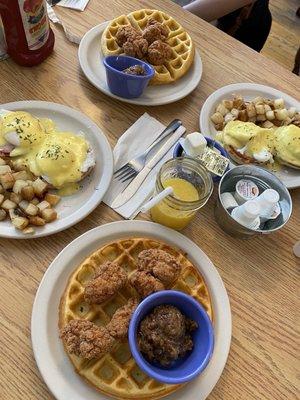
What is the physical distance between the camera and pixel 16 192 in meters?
1.07

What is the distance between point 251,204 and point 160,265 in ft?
0.92

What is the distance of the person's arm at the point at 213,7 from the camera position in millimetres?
1744

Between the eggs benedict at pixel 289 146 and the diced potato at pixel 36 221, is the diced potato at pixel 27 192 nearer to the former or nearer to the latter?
the diced potato at pixel 36 221

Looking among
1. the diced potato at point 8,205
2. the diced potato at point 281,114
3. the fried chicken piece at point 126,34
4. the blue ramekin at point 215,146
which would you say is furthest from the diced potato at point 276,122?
the diced potato at point 8,205

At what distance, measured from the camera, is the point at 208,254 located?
43.9 inches

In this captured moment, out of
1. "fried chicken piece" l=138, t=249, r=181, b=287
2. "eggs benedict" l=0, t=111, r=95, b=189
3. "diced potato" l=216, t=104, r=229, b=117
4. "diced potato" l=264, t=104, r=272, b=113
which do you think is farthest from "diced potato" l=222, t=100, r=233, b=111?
"fried chicken piece" l=138, t=249, r=181, b=287

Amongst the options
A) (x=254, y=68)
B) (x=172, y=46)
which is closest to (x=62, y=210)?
(x=172, y=46)

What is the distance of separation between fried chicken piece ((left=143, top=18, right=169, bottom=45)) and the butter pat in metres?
0.45

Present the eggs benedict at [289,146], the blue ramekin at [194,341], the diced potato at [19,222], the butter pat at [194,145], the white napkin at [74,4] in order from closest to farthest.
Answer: the blue ramekin at [194,341] < the diced potato at [19,222] < the butter pat at [194,145] < the eggs benedict at [289,146] < the white napkin at [74,4]

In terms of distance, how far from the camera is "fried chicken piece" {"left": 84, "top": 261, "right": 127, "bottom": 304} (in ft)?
3.04

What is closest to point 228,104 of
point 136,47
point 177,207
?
point 136,47

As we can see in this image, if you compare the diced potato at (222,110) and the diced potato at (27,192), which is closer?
the diced potato at (27,192)

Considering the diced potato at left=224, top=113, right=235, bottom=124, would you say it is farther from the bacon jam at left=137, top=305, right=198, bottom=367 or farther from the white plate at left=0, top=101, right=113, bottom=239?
the bacon jam at left=137, top=305, right=198, bottom=367

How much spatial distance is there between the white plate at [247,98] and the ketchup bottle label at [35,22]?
54 cm
